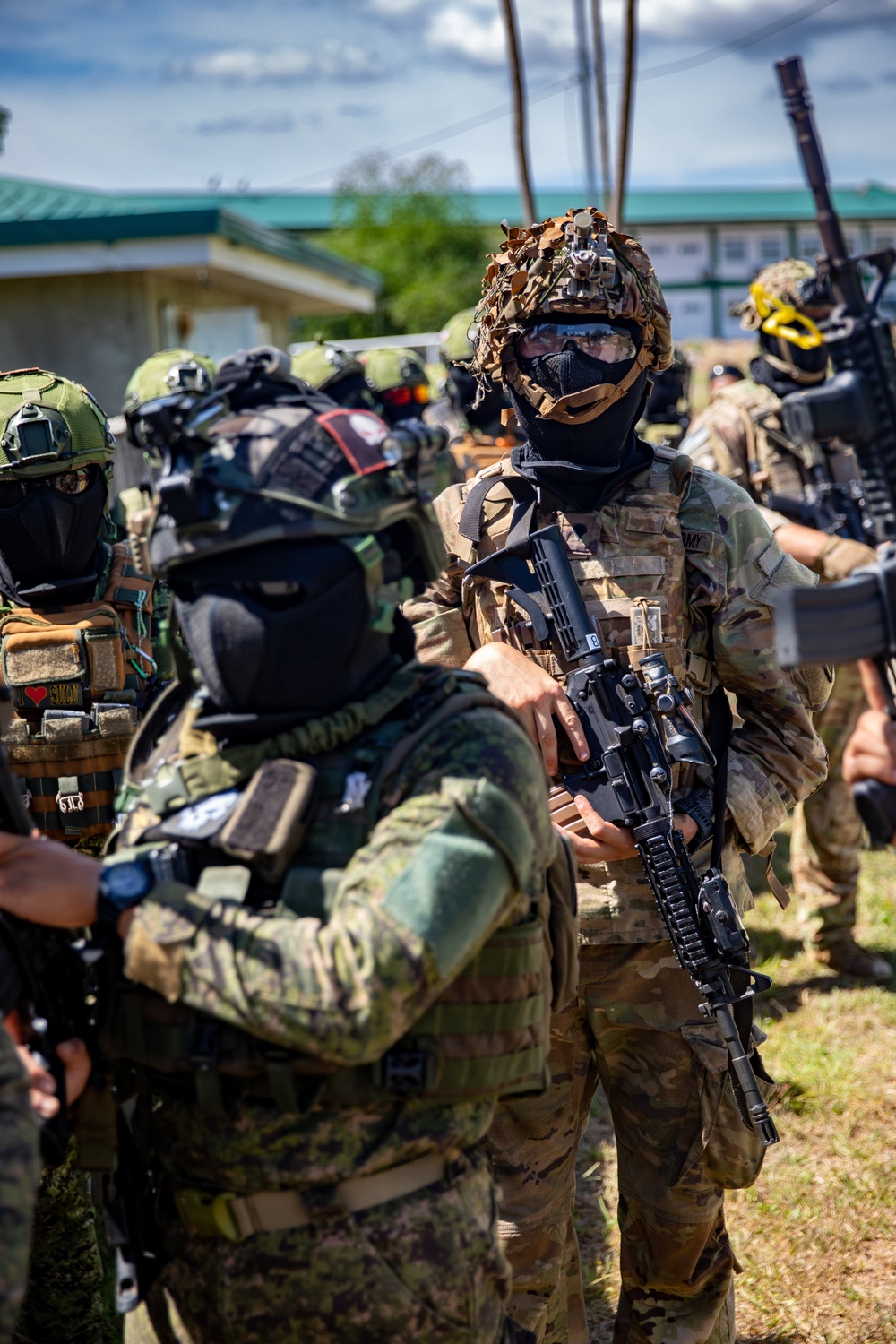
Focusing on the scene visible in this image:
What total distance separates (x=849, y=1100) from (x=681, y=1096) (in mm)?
2091

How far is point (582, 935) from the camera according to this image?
9.61 feet

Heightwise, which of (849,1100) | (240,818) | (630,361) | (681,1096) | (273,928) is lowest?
(849,1100)

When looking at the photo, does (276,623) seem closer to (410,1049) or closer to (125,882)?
(125,882)

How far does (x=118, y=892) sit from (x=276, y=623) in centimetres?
44

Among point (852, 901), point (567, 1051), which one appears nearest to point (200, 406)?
point (567, 1051)

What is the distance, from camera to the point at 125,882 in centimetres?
180

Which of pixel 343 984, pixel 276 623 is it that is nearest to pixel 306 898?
pixel 343 984

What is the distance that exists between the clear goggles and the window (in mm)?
47769

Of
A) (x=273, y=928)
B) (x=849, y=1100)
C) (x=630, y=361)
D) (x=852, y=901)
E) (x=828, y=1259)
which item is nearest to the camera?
(x=273, y=928)

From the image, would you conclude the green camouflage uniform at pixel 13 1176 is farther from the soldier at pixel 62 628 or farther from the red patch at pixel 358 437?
the soldier at pixel 62 628

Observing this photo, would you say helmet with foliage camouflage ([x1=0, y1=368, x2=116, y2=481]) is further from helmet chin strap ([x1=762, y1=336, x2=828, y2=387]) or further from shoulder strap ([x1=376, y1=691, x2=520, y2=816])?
helmet chin strap ([x1=762, y1=336, x2=828, y2=387])

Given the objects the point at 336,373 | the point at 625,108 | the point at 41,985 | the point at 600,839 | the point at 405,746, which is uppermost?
the point at 625,108

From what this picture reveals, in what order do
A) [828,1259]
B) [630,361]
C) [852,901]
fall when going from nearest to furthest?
1. [630,361]
2. [828,1259]
3. [852,901]

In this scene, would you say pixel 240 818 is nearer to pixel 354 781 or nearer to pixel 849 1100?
pixel 354 781
